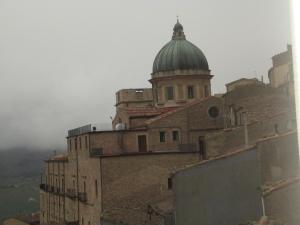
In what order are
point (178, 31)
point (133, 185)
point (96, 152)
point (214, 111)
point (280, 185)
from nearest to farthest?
point (280, 185), point (133, 185), point (96, 152), point (214, 111), point (178, 31)

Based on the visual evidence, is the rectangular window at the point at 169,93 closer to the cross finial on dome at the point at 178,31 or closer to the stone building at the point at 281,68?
the cross finial on dome at the point at 178,31

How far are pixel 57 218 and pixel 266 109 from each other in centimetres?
2466

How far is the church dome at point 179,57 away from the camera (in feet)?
161

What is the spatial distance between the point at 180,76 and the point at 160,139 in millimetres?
8755

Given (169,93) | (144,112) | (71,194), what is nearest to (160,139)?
(144,112)

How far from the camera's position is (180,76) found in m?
48.7

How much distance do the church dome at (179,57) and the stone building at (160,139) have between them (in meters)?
0.08

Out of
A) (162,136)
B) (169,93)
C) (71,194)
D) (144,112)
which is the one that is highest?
(169,93)

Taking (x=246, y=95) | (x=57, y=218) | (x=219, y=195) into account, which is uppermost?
(x=246, y=95)

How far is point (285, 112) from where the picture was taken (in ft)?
106

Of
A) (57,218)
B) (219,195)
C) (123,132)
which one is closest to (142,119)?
(123,132)

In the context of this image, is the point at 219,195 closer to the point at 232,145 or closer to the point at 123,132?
the point at 232,145

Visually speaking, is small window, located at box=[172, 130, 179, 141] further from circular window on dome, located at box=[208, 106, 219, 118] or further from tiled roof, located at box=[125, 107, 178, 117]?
tiled roof, located at box=[125, 107, 178, 117]

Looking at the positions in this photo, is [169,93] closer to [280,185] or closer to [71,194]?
[71,194]
